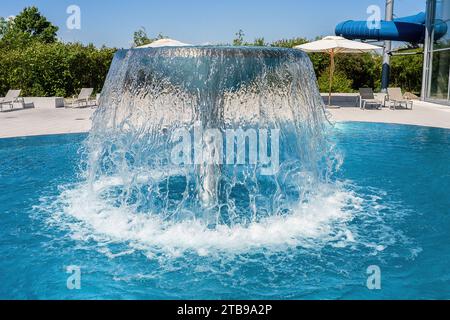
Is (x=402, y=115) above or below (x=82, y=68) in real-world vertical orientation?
below

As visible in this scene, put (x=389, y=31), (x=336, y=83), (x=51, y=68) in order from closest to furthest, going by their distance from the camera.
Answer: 1. (x=389, y=31)
2. (x=51, y=68)
3. (x=336, y=83)

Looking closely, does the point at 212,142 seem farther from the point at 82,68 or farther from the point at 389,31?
the point at 82,68

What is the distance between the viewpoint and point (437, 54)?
68.5ft

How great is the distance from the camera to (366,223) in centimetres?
578

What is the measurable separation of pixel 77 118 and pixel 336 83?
12.8 m

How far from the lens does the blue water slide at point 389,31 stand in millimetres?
20312

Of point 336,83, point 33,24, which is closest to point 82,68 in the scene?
point 336,83

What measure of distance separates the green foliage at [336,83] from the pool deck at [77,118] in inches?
145

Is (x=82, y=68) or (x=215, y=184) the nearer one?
(x=215, y=184)

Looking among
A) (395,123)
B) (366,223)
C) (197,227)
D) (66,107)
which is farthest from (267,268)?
(66,107)

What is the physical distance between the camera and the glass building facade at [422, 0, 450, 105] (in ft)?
65.4

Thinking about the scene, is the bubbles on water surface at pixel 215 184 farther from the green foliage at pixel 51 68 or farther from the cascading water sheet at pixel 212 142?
the green foliage at pixel 51 68

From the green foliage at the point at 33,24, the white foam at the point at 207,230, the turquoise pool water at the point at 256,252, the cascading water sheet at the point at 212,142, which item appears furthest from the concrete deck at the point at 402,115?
the green foliage at the point at 33,24
